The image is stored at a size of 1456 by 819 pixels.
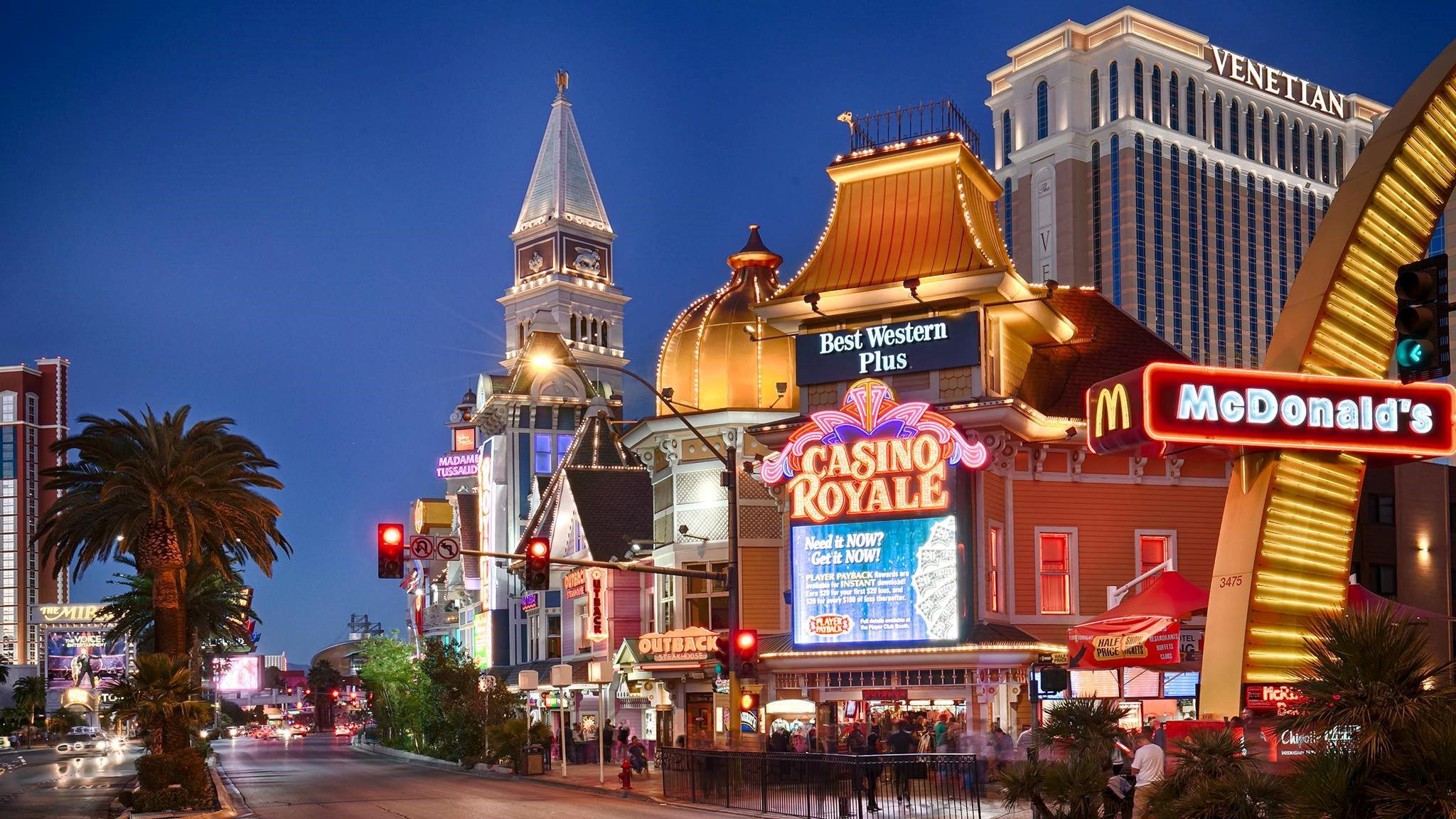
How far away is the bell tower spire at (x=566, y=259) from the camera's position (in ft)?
449

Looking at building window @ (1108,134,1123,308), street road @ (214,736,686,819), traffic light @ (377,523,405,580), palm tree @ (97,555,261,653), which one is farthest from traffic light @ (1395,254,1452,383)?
building window @ (1108,134,1123,308)

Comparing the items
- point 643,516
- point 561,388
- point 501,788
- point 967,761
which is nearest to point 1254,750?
point 967,761

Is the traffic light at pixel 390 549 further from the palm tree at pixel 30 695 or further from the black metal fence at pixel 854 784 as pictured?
the palm tree at pixel 30 695

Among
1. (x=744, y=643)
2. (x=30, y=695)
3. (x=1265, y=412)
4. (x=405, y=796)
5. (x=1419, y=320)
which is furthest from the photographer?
(x=30, y=695)

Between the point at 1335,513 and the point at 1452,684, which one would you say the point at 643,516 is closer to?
the point at 1335,513

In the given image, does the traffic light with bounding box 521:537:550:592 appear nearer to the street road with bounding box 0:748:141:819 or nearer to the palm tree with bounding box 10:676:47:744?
the street road with bounding box 0:748:141:819

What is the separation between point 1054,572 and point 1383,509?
27.3 meters

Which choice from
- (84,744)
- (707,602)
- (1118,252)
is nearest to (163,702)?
(707,602)

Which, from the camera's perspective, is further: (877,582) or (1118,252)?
(1118,252)

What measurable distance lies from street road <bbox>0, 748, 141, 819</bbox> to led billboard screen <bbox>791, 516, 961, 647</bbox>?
17.7m

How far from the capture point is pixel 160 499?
124 ft

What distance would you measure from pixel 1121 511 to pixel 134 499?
2546 centimetres

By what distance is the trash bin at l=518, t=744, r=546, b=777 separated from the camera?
47219mm

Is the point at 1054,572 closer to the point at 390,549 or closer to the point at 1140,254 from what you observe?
the point at 390,549
